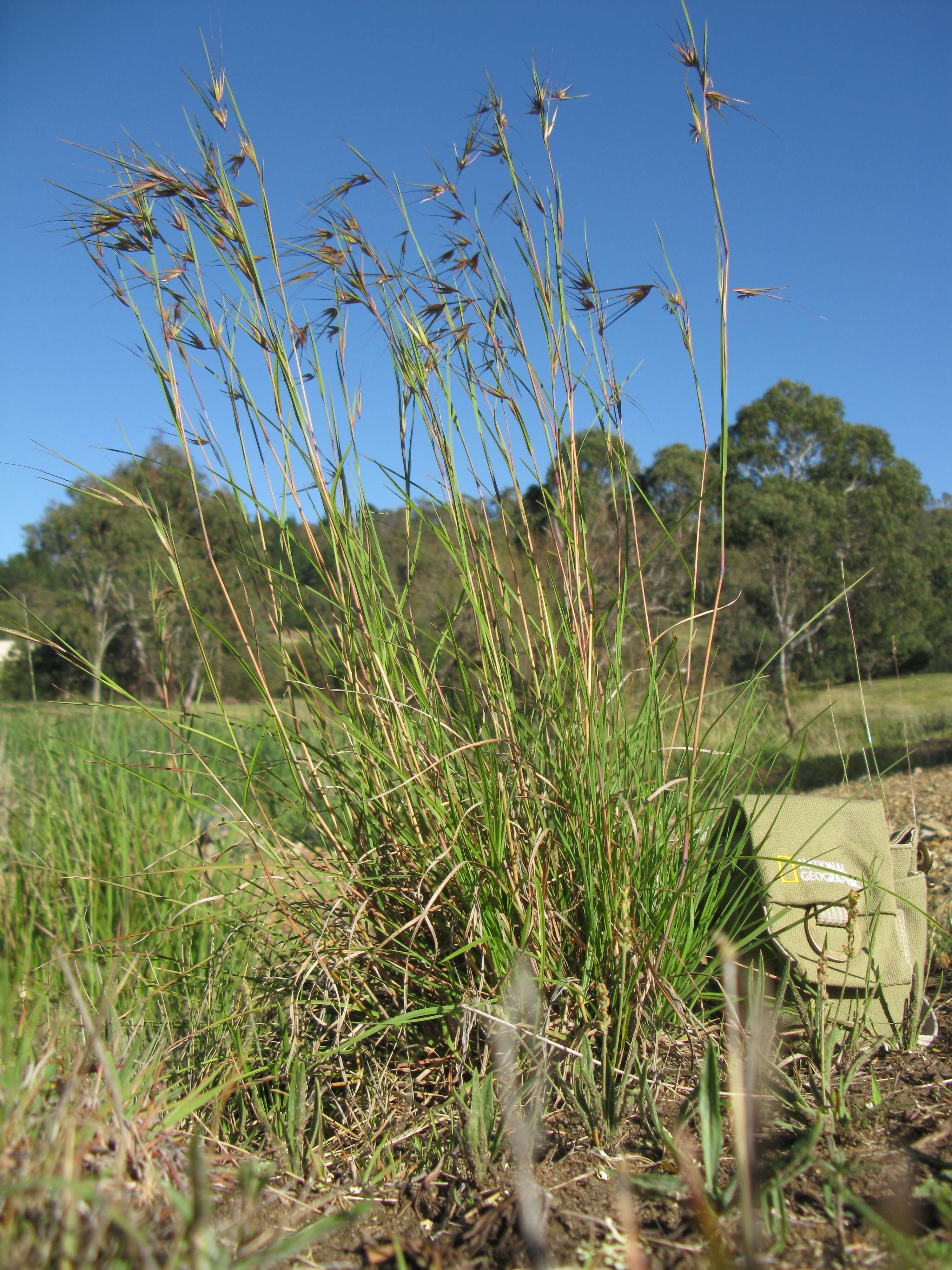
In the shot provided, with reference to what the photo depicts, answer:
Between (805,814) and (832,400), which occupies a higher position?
(832,400)

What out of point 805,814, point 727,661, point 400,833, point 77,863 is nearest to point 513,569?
point 400,833

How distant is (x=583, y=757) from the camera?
3.88 feet

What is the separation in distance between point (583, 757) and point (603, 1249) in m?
0.61

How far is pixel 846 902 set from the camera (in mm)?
1206

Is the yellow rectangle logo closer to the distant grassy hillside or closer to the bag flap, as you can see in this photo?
the bag flap

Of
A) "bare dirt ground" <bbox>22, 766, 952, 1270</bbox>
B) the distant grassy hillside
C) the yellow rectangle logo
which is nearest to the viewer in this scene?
"bare dirt ground" <bbox>22, 766, 952, 1270</bbox>

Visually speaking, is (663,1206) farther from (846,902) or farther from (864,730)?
(864,730)

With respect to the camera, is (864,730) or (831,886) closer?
(831,886)

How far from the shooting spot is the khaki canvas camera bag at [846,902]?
1.20 m

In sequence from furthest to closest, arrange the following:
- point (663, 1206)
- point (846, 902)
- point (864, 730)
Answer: point (864, 730)
point (846, 902)
point (663, 1206)

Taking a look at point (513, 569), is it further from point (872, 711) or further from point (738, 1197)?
point (872, 711)

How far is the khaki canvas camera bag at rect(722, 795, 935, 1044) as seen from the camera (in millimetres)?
1200

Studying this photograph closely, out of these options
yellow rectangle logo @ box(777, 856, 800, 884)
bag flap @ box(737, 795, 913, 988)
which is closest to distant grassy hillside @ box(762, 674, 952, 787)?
bag flap @ box(737, 795, 913, 988)

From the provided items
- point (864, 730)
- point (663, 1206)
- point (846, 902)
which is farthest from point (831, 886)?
point (864, 730)
